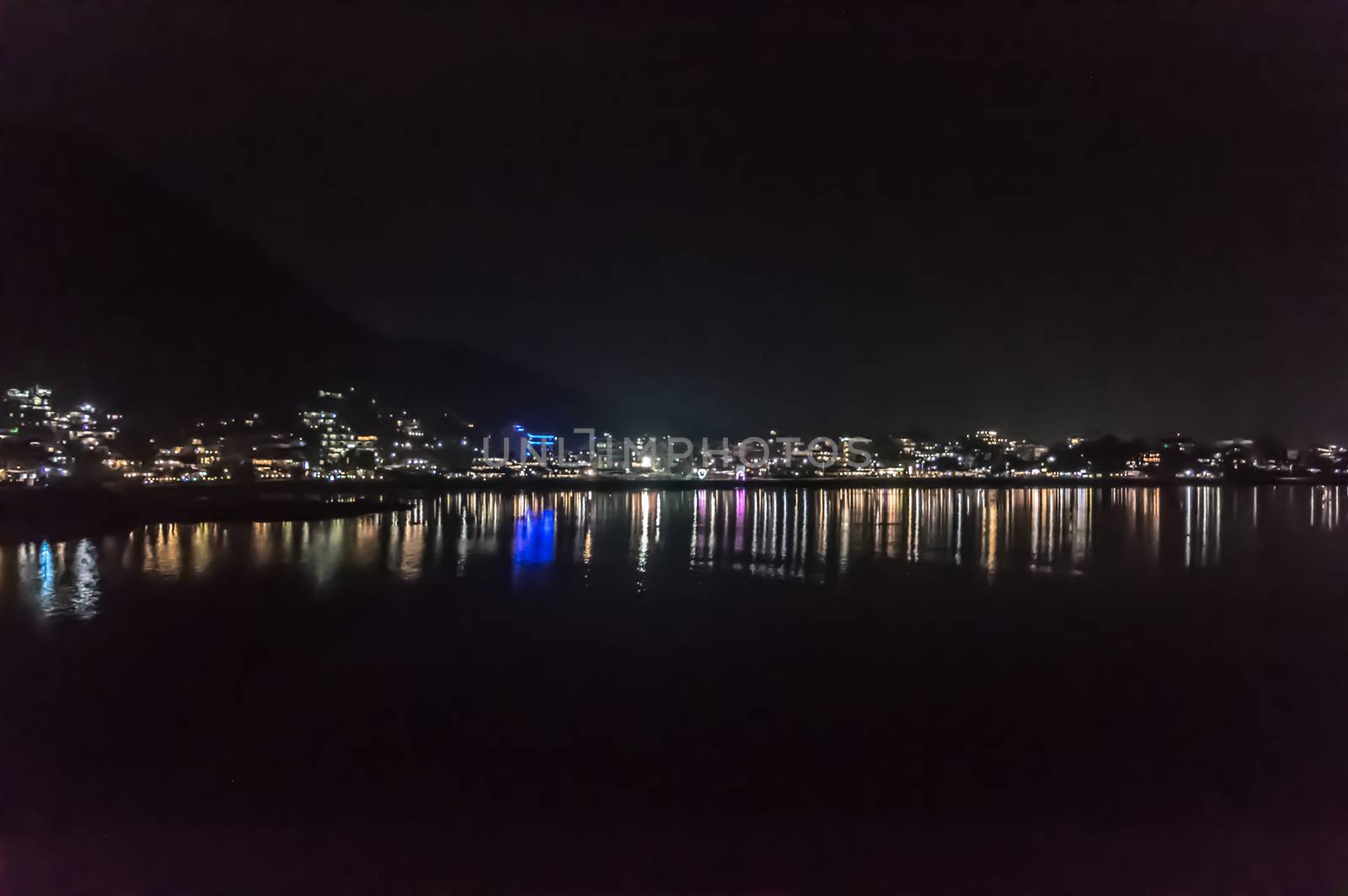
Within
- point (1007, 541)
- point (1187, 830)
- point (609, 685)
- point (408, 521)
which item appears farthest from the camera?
point (408, 521)

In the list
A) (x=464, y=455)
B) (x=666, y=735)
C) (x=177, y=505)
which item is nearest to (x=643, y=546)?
(x=666, y=735)

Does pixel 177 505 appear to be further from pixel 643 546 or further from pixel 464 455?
pixel 464 455

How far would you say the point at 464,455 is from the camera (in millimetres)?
76750

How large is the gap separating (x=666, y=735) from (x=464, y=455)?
74850 mm

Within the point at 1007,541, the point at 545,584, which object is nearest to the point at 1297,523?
the point at 1007,541

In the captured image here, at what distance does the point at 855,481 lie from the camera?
5728 centimetres

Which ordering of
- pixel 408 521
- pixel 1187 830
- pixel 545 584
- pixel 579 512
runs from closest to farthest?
1. pixel 1187 830
2. pixel 545 584
3. pixel 408 521
4. pixel 579 512

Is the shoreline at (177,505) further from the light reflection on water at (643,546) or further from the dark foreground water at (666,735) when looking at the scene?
the dark foreground water at (666,735)

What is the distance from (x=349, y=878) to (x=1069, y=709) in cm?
431

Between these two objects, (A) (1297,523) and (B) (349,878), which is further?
(A) (1297,523)

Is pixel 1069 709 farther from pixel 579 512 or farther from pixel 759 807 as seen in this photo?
pixel 579 512

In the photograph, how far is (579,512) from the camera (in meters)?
24.6

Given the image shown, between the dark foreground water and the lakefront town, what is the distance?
24061mm

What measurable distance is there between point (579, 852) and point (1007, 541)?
1421cm
